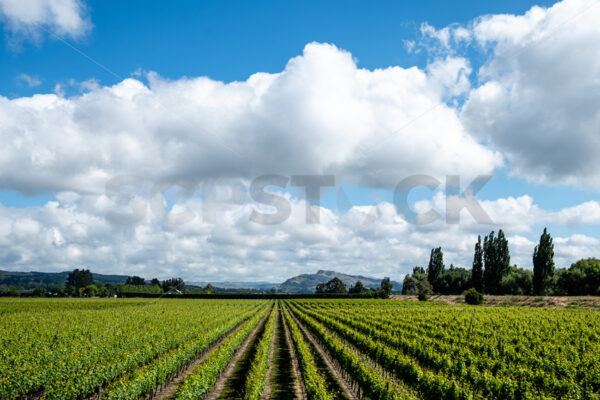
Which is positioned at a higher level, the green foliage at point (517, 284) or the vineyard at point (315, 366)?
the green foliage at point (517, 284)

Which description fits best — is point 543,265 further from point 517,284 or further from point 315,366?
point 315,366

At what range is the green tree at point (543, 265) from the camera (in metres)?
87.8

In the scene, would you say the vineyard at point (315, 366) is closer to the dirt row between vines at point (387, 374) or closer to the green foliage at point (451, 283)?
the dirt row between vines at point (387, 374)

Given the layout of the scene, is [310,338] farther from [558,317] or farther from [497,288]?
[497,288]

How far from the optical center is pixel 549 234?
89562 mm

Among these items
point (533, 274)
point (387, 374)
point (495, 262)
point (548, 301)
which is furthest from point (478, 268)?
point (387, 374)

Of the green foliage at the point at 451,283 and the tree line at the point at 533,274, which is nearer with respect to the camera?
the tree line at the point at 533,274

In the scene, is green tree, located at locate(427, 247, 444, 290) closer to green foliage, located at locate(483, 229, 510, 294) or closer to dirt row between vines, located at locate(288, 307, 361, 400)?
green foliage, located at locate(483, 229, 510, 294)

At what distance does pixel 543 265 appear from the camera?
88.4 m

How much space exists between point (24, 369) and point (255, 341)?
66.3ft

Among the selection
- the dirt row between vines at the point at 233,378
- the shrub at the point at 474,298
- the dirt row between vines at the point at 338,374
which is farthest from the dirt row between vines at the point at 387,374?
the shrub at the point at 474,298

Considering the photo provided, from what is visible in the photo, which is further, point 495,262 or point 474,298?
point 495,262

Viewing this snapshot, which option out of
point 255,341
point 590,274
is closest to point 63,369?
point 255,341

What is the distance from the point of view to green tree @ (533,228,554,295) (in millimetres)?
87794
